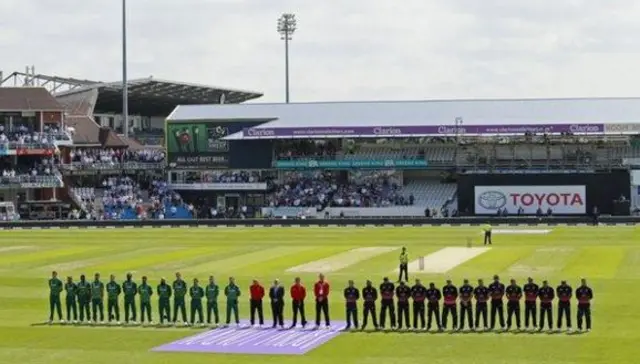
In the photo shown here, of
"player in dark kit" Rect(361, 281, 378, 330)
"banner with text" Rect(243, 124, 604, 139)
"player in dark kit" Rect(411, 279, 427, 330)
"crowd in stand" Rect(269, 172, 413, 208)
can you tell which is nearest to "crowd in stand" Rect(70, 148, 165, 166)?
"banner with text" Rect(243, 124, 604, 139)

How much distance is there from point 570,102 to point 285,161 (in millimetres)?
23436

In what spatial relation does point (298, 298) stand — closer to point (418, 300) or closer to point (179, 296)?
point (418, 300)

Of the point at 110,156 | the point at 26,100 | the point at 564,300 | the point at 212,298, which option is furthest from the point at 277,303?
the point at 110,156

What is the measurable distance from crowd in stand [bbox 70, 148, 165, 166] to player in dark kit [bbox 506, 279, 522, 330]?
6767 centimetres

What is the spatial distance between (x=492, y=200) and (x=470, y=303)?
51045 millimetres

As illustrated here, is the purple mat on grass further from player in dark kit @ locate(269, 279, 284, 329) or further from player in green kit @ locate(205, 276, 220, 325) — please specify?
player in green kit @ locate(205, 276, 220, 325)

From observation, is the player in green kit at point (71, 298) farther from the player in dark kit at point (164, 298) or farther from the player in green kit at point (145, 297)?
the player in dark kit at point (164, 298)

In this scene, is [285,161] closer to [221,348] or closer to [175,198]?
[175,198]

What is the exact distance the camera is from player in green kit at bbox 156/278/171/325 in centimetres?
2777

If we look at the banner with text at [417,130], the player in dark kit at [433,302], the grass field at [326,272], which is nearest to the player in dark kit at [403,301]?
the player in dark kit at [433,302]

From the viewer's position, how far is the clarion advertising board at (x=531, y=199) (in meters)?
75.1

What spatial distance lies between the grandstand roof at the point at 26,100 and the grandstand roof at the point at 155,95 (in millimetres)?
6942

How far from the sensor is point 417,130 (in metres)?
85.2

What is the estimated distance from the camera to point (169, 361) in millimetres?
22562
